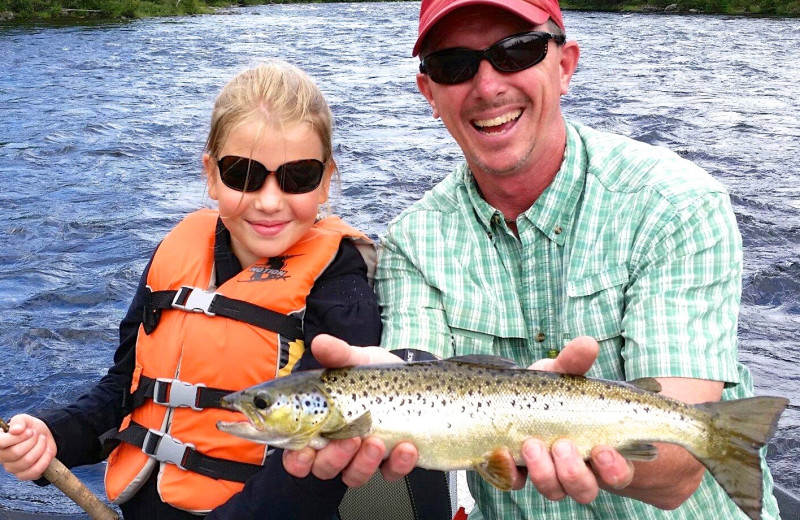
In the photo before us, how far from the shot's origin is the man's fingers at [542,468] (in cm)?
251

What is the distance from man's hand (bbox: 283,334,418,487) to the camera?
2.54 meters

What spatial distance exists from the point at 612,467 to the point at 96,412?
2022mm

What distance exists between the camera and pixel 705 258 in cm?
294

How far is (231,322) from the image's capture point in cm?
338

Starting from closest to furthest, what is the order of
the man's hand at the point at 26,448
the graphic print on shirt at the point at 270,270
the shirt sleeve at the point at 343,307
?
the man's hand at the point at 26,448 → the shirt sleeve at the point at 343,307 → the graphic print on shirt at the point at 270,270

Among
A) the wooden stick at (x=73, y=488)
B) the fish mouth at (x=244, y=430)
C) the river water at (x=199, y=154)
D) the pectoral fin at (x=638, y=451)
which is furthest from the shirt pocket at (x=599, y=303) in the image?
the river water at (x=199, y=154)

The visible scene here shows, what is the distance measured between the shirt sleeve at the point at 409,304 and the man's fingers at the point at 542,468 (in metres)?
0.72

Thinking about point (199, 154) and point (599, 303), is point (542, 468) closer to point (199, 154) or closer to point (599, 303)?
point (599, 303)

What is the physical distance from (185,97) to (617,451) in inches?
666

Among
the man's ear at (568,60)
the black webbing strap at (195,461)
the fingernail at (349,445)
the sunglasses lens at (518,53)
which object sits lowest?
the black webbing strap at (195,461)

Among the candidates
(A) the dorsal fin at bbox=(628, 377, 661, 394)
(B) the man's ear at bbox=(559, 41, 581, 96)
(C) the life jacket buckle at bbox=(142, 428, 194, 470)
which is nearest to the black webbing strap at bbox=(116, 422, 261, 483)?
(C) the life jacket buckle at bbox=(142, 428, 194, 470)

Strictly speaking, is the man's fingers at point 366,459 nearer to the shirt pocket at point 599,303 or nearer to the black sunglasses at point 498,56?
the shirt pocket at point 599,303

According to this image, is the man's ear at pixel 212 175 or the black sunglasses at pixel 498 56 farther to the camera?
the man's ear at pixel 212 175

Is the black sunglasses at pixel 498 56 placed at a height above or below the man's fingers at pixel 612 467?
above
